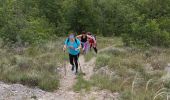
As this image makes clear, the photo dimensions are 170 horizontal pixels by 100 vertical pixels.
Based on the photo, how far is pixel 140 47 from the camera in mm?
19016

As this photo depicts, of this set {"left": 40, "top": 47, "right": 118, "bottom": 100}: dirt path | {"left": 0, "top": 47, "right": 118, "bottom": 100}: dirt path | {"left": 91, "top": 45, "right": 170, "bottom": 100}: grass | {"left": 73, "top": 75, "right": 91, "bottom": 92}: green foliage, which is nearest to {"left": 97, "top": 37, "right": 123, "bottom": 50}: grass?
{"left": 91, "top": 45, "right": 170, "bottom": 100}: grass

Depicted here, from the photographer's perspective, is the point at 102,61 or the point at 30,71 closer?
the point at 30,71

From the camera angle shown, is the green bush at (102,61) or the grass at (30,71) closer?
the grass at (30,71)

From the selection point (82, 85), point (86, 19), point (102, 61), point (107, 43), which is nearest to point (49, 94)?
point (82, 85)

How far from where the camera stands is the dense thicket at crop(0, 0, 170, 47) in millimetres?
18812

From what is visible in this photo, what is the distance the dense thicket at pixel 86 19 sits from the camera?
18.8 meters

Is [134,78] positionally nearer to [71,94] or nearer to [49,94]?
[71,94]

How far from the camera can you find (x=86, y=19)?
31.9 metres

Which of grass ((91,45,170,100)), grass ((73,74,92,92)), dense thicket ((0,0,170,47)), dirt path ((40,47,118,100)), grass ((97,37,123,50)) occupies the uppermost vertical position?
dense thicket ((0,0,170,47))

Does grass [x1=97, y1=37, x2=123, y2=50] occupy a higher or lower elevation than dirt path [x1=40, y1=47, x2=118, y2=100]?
lower

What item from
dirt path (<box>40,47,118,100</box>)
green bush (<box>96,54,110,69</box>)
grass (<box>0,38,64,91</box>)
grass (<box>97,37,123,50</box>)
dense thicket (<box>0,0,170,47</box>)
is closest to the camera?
dirt path (<box>40,47,118,100</box>)

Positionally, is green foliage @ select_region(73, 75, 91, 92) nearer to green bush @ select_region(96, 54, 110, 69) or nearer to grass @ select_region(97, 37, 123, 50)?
green bush @ select_region(96, 54, 110, 69)

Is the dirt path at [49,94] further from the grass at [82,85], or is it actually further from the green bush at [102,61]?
the green bush at [102,61]

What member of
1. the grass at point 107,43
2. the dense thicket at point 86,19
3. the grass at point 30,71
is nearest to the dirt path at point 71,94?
the grass at point 30,71
